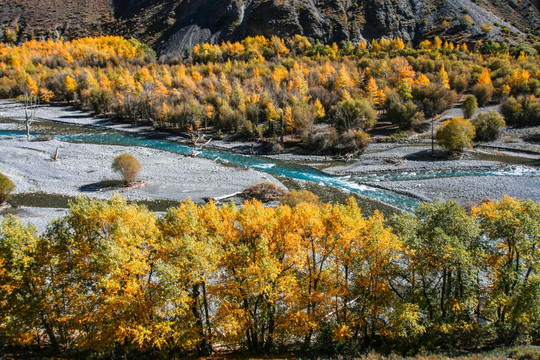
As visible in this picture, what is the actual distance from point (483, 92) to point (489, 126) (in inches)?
914

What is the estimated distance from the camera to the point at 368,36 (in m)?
148

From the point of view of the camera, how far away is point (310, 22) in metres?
152

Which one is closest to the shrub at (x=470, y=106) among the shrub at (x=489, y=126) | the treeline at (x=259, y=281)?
the shrub at (x=489, y=126)

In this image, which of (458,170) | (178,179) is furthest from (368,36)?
(178,179)

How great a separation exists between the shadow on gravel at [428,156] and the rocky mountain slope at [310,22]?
9064cm

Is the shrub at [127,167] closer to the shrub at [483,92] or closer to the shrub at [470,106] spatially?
the shrub at [470,106]

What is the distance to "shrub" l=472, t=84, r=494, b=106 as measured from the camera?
265 ft

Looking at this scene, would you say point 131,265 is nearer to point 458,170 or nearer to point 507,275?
point 507,275

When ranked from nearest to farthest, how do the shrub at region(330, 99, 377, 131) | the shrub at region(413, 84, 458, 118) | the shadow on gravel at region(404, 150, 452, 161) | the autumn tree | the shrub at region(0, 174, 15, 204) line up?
the autumn tree → the shrub at region(0, 174, 15, 204) → the shadow on gravel at region(404, 150, 452, 161) → the shrub at region(330, 99, 377, 131) → the shrub at region(413, 84, 458, 118)

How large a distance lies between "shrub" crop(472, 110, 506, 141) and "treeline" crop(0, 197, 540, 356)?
1988 inches

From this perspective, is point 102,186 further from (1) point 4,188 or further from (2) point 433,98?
(2) point 433,98

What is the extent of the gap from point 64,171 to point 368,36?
131994mm

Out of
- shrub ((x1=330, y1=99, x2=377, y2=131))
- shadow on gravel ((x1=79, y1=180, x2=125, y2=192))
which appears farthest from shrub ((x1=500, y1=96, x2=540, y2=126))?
shadow on gravel ((x1=79, y1=180, x2=125, y2=192))

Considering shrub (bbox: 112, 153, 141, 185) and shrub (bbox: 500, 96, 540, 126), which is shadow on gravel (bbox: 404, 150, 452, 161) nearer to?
shrub (bbox: 500, 96, 540, 126)
